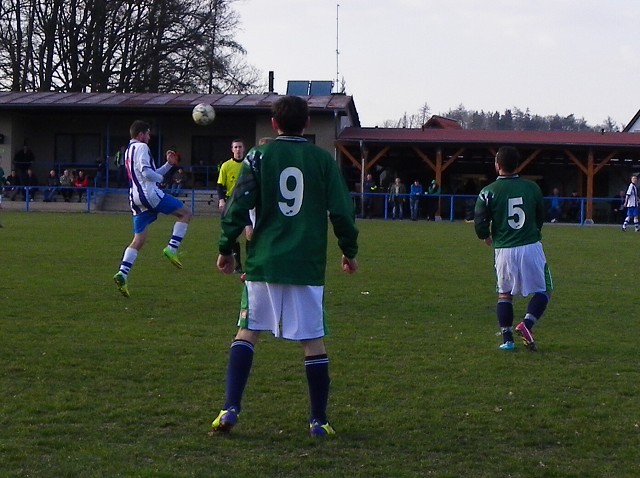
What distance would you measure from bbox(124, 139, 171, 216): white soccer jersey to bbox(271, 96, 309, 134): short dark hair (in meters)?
5.77

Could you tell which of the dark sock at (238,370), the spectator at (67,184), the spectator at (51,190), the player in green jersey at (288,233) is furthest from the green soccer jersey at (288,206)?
the spectator at (51,190)

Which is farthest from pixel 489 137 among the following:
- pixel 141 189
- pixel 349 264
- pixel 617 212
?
pixel 349 264

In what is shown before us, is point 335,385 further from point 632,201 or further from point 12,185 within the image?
point 12,185

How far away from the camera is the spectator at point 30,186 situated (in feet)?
117

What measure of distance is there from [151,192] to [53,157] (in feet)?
106

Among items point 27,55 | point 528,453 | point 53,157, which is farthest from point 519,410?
point 27,55

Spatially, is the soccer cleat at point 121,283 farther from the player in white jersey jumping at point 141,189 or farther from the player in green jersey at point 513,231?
the player in green jersey at point 513,231

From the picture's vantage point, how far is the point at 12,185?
123 ft

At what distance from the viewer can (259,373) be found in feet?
22.3

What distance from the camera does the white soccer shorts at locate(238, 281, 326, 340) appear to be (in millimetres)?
5188

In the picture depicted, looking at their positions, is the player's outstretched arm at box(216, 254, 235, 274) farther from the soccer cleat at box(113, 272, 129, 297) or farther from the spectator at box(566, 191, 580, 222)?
the spectator at box(566, 191, 580, 222)

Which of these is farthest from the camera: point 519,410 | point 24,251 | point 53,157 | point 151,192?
point 53,157

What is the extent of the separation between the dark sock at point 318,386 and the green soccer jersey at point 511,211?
296 centimetres

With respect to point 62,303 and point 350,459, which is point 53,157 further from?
point 350,459
